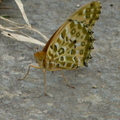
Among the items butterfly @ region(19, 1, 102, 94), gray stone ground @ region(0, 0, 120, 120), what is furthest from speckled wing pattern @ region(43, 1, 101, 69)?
gray stone ground @ region(0, 0, 120, 120)

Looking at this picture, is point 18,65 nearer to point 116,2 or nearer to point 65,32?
→ point 65,32

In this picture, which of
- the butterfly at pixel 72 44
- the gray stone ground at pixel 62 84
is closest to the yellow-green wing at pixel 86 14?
the butterfly at pixel 72 44

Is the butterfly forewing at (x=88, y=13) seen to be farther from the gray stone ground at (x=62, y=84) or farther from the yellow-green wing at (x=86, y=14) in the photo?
the gray stone ground at (x=62, y=84)

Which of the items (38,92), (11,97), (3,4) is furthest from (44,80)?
(3,4)

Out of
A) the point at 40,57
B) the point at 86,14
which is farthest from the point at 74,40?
the point at 40,57

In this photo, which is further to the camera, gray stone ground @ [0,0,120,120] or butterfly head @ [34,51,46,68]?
butterfly head @ [34,51,46,68]

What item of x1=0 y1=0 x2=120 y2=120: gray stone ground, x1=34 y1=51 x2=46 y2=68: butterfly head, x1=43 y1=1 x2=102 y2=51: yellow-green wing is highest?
x1=43 y1=1 x2=102 y2=51: yellow-green wing

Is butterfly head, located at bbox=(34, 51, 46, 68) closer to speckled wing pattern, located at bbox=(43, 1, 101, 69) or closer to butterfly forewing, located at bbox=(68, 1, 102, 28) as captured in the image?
speckled wing pattern, located at bbox=(43, 1, 101, 69)
